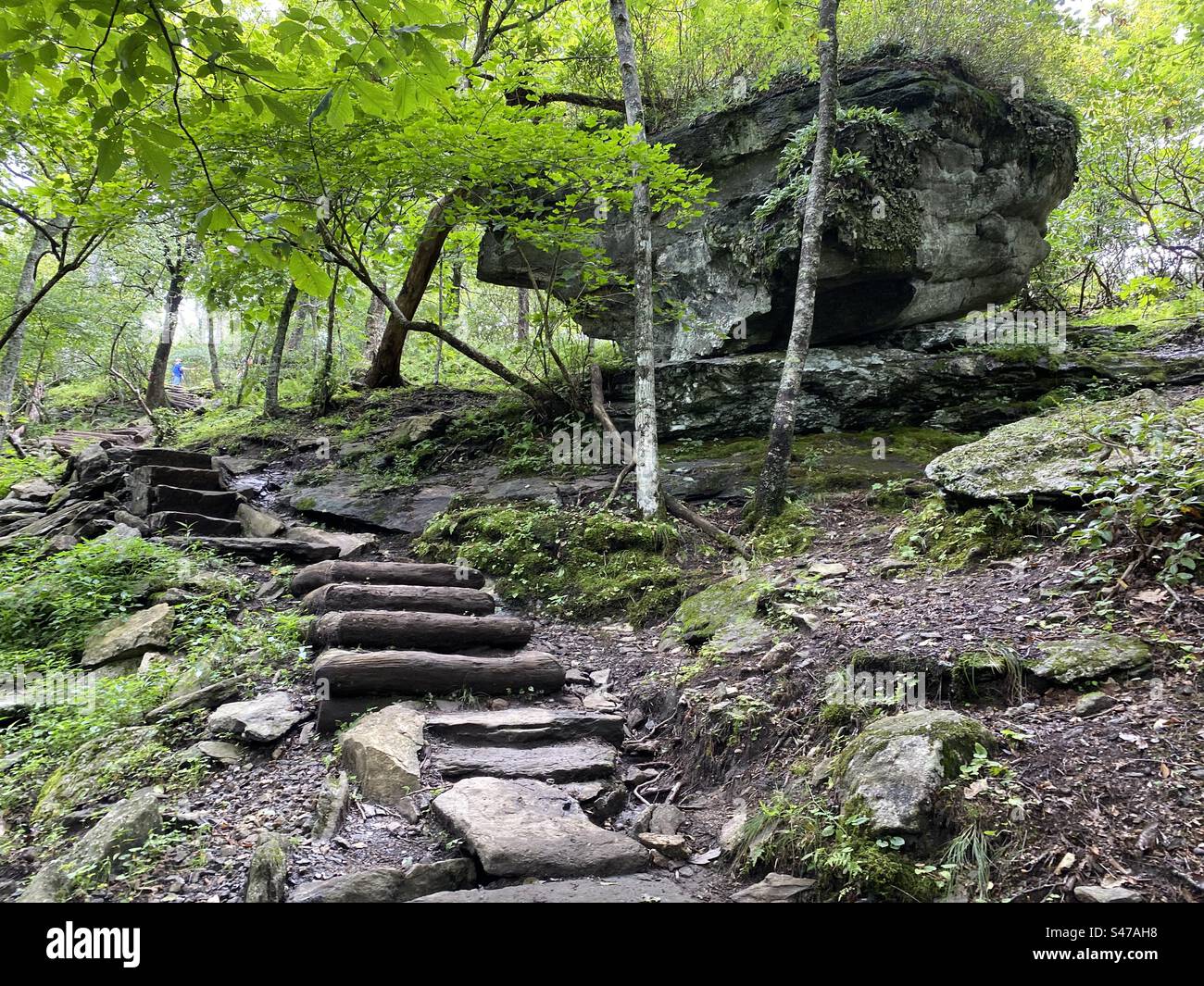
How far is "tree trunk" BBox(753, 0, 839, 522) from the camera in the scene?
8141 mm

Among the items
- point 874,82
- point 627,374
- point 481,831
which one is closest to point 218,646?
point 481,831

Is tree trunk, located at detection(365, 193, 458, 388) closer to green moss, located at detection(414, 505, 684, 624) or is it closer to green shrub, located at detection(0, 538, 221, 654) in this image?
green moss, located at detection(414, 505, 684, 624)

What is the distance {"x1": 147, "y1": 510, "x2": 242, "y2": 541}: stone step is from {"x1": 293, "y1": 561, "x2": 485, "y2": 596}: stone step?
2.45 metres

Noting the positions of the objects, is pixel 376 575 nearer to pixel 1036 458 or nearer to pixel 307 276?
pixel 307 276

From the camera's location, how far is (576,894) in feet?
10.6

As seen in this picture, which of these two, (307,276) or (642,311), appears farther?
(642,311)

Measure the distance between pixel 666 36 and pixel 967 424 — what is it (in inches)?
377

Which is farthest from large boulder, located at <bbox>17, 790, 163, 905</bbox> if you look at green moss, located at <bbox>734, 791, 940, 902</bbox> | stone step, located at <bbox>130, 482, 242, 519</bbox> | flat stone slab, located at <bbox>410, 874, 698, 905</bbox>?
stone step, located at <bbox>130, 482, 242, 519</bbox>

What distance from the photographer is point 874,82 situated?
10.9 metres

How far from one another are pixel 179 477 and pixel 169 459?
2.78ft

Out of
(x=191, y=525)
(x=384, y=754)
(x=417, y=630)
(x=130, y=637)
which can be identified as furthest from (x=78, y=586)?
(x=384, y=754)

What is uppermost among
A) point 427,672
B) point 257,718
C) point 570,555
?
point 570,555

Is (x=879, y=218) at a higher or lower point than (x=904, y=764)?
higher
